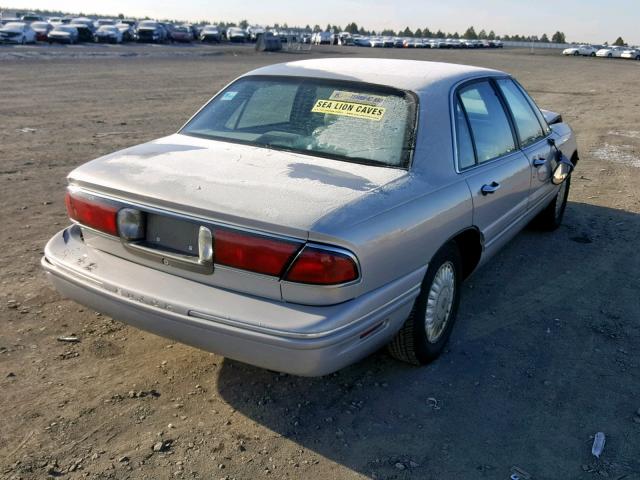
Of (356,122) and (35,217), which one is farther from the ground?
(356,122)

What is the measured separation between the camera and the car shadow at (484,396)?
117 inches

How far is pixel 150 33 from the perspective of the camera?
175ft

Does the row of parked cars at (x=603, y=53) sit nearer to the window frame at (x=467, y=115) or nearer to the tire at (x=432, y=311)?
the window frame at (x=467, y=115)

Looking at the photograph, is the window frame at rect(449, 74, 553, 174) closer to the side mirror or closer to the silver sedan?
the silver sedan

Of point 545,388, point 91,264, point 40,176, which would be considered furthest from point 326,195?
point 40,176

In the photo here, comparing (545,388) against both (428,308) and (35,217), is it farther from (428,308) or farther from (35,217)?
(35,217)

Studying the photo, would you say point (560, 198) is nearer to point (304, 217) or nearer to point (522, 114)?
point (522, 114)

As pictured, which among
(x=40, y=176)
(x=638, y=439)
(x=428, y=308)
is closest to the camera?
(x=638, y=439)

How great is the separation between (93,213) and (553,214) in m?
4.47

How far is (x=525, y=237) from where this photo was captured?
6.22 meters

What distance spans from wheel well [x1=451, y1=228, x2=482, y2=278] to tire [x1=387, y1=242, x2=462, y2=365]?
21cm

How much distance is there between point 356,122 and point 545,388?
1808mm

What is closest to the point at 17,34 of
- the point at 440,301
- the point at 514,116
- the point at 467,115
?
the point at 514,116

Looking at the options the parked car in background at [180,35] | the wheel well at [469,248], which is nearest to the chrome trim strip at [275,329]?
the wheel well at [469,248]
